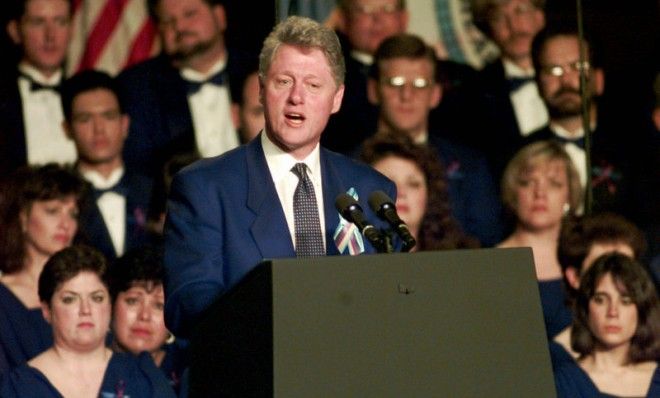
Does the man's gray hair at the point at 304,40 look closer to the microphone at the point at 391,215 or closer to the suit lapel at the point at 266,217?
the suit lapel at the point at 266,217

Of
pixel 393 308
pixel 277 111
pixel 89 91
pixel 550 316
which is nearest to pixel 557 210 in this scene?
pixel 550 316

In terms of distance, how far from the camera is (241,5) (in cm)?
A: 546

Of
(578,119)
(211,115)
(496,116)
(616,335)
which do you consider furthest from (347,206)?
(578,119)

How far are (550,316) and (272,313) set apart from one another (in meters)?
3.07

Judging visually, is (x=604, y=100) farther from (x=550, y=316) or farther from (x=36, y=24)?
(x=36, y=24)

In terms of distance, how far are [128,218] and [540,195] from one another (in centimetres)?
171

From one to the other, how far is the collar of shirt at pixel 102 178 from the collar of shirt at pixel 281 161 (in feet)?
7.99

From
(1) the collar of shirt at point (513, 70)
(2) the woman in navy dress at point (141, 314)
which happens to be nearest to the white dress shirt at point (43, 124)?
(2) the woman in navy dress at point (141, 314)

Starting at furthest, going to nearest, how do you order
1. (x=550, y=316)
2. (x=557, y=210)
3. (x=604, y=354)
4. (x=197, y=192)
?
1. (x=557, y=210)
2. (x=550, y=316)
3. (x=604, y=354)
4. (x=197, y=192)

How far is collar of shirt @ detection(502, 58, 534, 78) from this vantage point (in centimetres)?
567

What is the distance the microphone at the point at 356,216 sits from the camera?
8.15 ft

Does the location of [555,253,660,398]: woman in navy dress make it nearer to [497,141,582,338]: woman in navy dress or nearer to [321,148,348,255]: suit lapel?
[497,141,582,338]: woman in navy dress

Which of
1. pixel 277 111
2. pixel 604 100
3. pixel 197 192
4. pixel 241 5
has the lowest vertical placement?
pixel 197 192

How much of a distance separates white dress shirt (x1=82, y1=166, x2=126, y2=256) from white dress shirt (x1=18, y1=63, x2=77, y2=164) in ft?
0.41
